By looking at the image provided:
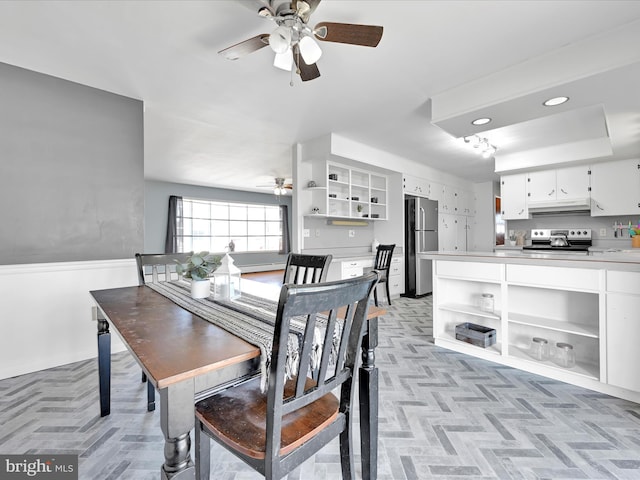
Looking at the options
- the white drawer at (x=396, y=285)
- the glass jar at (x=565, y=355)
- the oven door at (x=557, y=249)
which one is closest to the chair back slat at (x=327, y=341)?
the glass jar at (x=565, y=355)

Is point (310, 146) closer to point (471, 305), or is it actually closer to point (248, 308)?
point (471, 305)

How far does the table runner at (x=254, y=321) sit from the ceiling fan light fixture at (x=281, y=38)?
1.42 m

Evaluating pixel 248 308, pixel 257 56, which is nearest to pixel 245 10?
pixel 257 56

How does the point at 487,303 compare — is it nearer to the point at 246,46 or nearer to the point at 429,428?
the point at 429,428

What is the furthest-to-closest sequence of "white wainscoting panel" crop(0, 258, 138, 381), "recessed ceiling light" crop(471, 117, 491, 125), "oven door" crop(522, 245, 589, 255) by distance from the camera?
1. "oven door" crop(522, 245, 589, 255)
2. "recessed ceiling light" crop(471, 117, 491, 125)
3. "white wainscoting panel" crop(0, 258, 138, 381)

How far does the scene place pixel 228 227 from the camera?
8.98 m

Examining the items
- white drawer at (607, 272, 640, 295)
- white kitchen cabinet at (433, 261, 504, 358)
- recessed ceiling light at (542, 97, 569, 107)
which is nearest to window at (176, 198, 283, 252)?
white kitchen cabinet at (433, 261, 504, 358)

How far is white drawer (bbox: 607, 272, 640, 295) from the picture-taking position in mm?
1867

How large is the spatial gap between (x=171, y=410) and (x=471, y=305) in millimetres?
2851

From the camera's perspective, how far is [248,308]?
1.38 m

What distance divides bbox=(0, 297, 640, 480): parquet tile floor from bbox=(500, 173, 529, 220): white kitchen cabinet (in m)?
3.64

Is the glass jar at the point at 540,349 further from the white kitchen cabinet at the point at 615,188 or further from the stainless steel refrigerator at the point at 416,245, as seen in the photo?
the white kitchen cabinet at the point at 615,188

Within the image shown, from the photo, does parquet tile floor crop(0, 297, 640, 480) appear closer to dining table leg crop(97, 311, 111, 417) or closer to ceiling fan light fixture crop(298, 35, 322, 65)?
dining table leg crop(97, 311, 111, 417)

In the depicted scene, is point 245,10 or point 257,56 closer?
point 245,10
